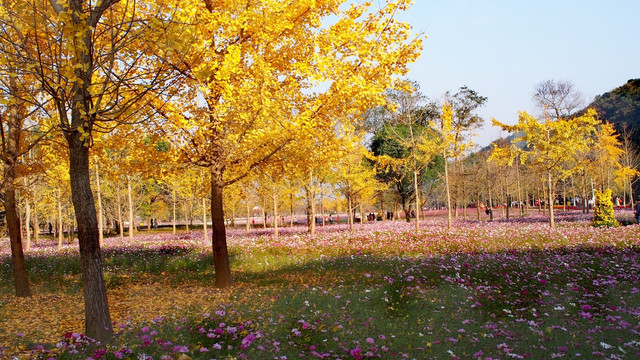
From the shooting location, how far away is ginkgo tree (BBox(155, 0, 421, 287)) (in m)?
7.69

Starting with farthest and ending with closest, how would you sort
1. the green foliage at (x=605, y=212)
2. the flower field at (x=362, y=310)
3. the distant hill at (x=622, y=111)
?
the distant hill at (x=622, y=111) < the green foliage at (x=605, y=212) < the flower field at (x=362, y=310)

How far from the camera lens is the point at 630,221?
894 inches

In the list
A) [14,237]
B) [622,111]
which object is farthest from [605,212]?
[622,111]

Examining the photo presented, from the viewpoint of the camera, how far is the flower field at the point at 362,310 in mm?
5215

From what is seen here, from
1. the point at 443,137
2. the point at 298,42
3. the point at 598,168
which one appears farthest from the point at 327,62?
the point at 598,168

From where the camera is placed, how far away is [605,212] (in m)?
19.5

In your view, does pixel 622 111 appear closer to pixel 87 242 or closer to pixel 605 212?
pixel 605 212

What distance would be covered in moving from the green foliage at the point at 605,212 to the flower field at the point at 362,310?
740cm

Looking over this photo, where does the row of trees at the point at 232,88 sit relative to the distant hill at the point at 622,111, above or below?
below

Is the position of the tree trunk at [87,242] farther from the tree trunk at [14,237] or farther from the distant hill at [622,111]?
the distant hill at [622,111]

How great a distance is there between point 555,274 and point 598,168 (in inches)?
1221

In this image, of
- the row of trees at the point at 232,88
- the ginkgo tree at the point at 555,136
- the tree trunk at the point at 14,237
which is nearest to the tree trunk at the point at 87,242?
the row of trees at the point at 232,88

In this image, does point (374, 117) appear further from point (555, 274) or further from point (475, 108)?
point (555, 274)

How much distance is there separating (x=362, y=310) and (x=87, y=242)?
429cm
